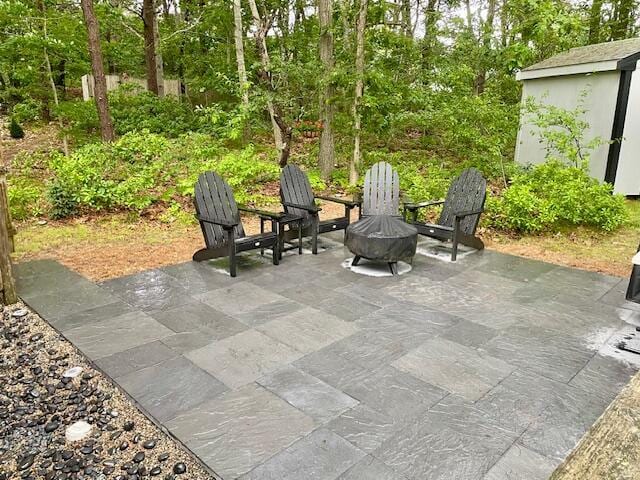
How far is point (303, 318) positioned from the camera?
130 inches

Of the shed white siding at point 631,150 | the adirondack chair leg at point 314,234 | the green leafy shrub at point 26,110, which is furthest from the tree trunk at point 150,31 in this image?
the shed white siding at point 631,150

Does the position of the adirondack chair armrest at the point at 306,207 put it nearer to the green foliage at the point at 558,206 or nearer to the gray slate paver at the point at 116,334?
the gray slate paver at the point at 116,334

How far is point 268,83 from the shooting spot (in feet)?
26.8

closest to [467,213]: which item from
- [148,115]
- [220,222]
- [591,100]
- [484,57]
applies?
[220,222]

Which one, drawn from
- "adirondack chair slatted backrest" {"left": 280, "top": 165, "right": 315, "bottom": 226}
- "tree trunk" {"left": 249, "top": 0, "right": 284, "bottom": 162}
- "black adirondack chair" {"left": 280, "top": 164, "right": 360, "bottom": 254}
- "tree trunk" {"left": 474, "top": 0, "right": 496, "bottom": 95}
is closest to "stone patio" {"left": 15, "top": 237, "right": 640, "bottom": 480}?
"black adirondack chair" {"left": 280, "top": 164, "right": 360, "bottom": 254}

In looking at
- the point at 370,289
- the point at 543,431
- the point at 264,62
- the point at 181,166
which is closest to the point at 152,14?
the point at 264,62

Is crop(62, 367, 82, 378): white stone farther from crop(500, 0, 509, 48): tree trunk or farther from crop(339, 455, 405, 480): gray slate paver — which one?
crop(500, 0, 509, 48): tree trunk

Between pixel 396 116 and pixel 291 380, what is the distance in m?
6.90

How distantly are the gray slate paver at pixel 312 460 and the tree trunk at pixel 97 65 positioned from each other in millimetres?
7532

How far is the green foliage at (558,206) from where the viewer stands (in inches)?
223

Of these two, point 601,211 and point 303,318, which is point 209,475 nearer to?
point 303,318

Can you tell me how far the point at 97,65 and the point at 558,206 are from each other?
756 cm

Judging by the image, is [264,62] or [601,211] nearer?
[601,211]

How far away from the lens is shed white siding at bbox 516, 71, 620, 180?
24.1 feet
